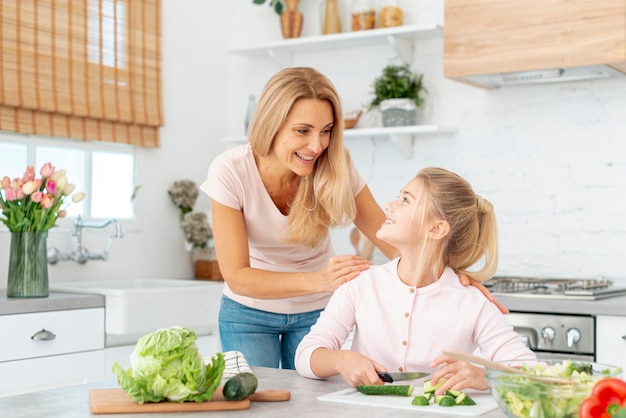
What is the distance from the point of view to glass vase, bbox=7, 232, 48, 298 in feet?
10.2

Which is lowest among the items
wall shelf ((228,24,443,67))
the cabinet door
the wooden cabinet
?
the cabinet door

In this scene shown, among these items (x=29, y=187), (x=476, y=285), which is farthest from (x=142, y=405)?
(x=29, y=187)

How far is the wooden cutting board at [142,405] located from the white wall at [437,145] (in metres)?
2.20

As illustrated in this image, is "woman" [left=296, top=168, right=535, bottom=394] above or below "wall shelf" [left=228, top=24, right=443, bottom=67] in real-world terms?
below

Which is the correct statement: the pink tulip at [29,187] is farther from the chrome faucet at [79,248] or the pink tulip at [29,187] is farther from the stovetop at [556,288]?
the stovetop at [556,288]

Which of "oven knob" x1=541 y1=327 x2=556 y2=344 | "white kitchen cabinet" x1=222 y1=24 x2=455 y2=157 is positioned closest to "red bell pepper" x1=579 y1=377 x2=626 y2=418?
"oven knob" x1=541 y1=327 x2=556 y2=344

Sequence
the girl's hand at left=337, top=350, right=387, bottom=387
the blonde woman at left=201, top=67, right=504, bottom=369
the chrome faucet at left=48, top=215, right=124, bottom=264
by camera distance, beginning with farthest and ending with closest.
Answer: the chrome faucet at left=48, top=215, right=124, bottom=264 → the blonde woman at left=201, top=67, right=504, bottom=369 → the girl's hand at left=337, top=350, right=387, bottom=387

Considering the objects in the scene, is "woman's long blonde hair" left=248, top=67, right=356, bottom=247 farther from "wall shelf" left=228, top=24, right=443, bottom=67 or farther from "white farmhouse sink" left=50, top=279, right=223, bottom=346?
"wall shelf" left=228, top=24, right=443, bottom=67

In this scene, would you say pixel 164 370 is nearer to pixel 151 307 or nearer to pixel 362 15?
pixel 151 307

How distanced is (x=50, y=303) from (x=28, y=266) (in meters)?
0.18

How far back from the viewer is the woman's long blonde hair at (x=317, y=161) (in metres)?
2.36

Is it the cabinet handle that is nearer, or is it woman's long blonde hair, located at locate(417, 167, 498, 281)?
woman's long blonde hair, located at locate(417, 167, 498, 281)

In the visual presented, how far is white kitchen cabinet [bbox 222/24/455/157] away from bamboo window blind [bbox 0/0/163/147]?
0.47 m

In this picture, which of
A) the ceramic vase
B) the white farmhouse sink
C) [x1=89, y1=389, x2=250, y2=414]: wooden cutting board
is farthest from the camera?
the ceramic vase
